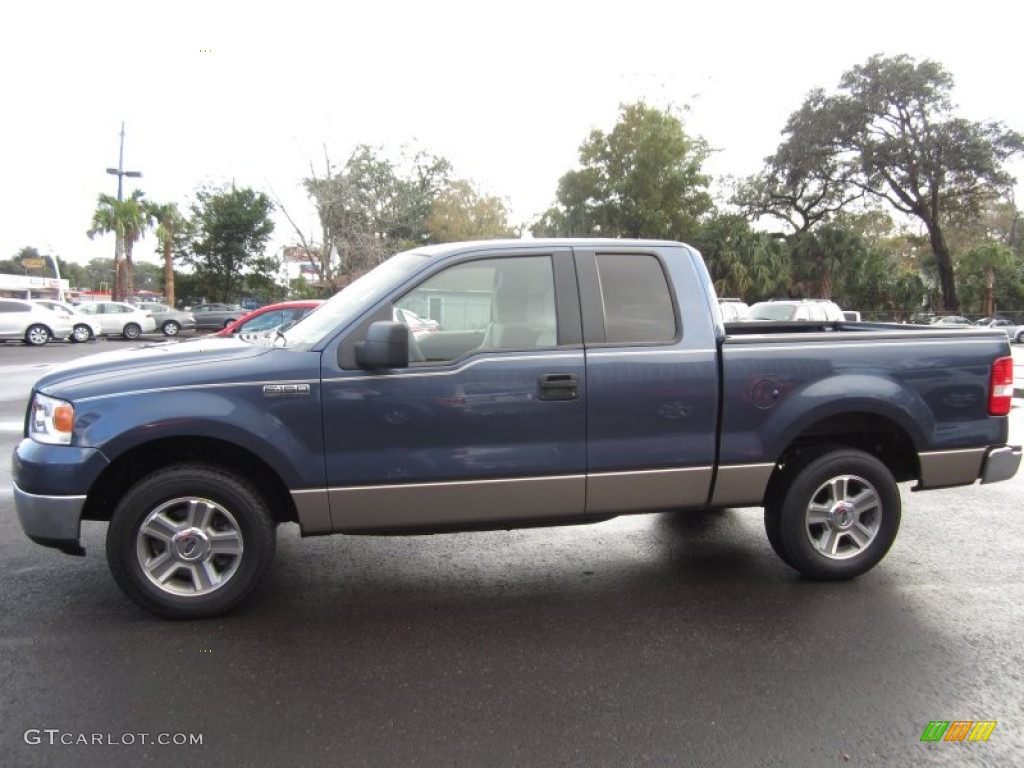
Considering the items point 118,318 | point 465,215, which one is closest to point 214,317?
point 118,318

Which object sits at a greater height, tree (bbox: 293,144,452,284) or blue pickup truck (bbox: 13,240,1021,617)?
tree (bbox: 293,144,452,284)

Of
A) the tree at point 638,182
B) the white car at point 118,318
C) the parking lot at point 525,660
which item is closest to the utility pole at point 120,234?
the white car at point 118,318

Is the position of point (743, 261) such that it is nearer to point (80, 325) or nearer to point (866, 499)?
point (80, 325)

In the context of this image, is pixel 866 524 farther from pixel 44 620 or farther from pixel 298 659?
pixel 44 620

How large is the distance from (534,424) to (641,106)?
37811mm

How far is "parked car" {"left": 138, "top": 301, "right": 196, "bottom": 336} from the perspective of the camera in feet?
109

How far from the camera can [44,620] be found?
3725mm

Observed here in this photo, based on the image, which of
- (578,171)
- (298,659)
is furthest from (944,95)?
(298,659)

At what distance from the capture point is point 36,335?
24844 mm

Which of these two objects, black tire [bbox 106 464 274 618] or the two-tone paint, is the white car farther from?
black tire [bbox 106 464 274 618]

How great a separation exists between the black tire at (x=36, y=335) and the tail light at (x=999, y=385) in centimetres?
2785

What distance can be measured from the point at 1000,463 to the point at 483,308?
3.19m

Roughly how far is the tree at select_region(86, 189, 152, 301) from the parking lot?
3903 centimetres

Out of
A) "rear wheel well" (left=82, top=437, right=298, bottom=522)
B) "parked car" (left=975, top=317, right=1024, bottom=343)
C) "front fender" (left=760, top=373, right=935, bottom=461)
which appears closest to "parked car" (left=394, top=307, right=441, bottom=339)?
"rear wheel well" (left=82, top=437, right=298, bottom=522)
